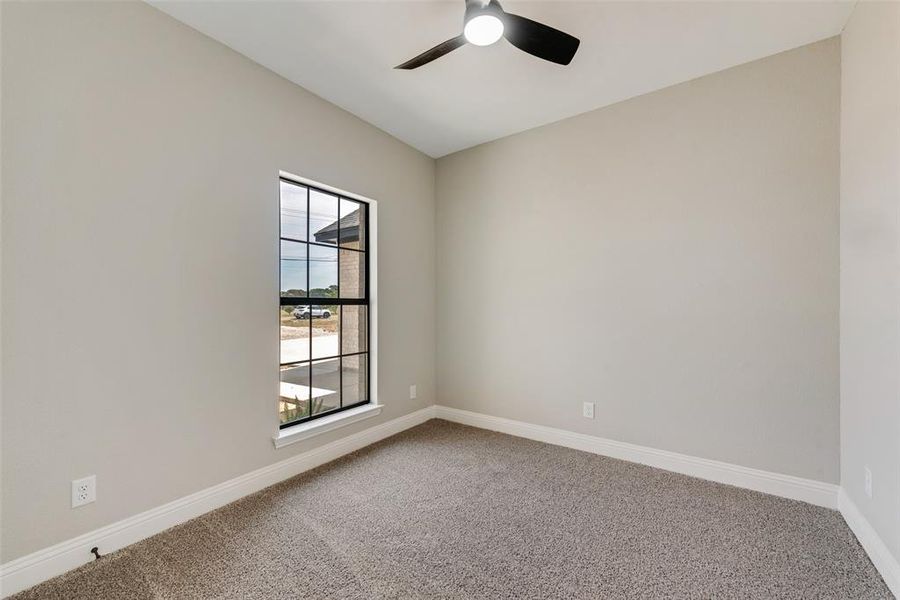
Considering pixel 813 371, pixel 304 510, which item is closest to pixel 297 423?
pixel 304 510

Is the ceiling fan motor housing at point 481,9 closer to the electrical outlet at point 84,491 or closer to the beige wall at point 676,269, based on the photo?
the beige wall at point 676,269

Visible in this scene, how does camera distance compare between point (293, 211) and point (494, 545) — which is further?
point (293, 211)

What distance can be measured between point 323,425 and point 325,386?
0.99 feet

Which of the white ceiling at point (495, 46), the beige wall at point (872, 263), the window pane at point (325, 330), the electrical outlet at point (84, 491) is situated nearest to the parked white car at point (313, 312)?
the window pane at point (325, 330)

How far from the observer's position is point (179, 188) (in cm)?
200

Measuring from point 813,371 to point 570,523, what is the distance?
162cm

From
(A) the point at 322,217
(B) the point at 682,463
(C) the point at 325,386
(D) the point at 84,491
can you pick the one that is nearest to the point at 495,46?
(A) the point at 322,217

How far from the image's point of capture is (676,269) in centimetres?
257

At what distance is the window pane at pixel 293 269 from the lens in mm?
2580

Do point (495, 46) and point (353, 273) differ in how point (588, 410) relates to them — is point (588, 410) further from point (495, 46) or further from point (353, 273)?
point (495, 46)

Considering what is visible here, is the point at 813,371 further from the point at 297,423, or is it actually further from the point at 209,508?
the point at 209,508

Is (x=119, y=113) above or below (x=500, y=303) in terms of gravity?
above

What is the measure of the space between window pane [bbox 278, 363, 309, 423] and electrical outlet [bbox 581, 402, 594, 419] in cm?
205

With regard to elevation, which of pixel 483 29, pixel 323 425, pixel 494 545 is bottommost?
pixel 494 545
